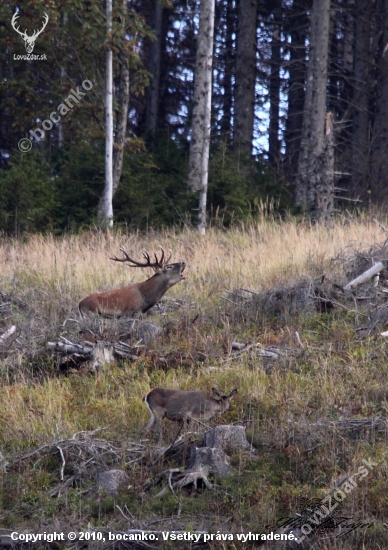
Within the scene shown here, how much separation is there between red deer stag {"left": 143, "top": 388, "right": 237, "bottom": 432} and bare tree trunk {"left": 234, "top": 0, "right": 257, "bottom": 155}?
17404mm

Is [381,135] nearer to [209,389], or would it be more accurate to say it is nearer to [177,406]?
[209,389]

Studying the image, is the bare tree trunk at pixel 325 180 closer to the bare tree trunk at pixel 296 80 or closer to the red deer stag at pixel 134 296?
the red deer stag at pixel 134 296

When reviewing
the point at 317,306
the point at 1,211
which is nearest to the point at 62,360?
the point at 317,306

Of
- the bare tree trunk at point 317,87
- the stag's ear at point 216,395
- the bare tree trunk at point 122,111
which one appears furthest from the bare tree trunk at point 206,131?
the stag's ear at point 216,395

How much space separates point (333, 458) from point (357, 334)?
2.99 m

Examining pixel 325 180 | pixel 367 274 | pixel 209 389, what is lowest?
pixel 209 389

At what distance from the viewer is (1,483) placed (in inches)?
247

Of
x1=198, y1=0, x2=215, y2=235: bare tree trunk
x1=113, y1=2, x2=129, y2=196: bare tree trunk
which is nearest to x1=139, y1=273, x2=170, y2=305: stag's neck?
x1=198, y1=0, x2=215, y2=235: bare tree trunk

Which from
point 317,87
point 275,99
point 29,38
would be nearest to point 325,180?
point 317,87

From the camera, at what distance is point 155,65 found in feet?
93.5

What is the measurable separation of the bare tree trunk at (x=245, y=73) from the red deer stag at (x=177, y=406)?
685 inches

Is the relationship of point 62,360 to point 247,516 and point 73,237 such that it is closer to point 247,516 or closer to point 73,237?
point 247,516

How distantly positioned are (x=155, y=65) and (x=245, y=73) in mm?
5612

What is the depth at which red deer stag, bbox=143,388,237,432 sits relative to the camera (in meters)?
6.91
